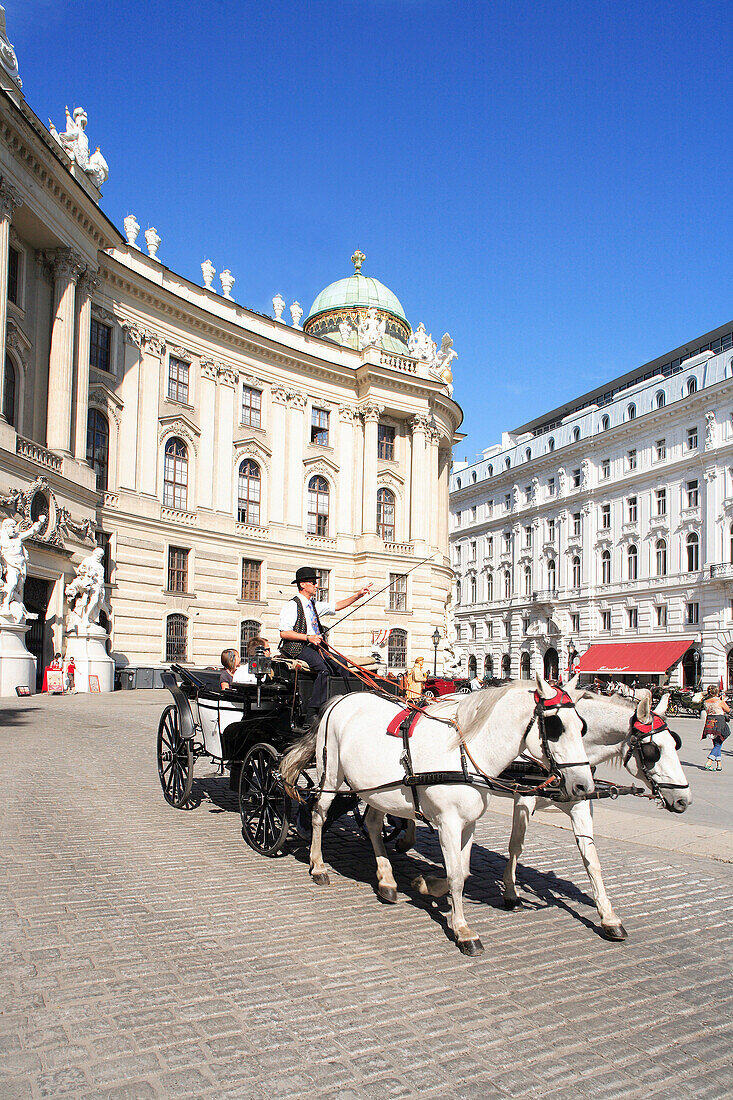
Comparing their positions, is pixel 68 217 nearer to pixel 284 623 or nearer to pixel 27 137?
pixel 27 137

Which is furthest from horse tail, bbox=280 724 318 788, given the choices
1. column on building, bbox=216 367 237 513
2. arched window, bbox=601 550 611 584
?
arched window, bbox=601 550 611 584

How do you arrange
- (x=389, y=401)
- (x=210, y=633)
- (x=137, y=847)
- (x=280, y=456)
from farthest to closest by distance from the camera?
(x=389, y=401), (x=280, y=456), (x=210, y=633), (x=137, y=847)

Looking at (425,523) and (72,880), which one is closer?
(72,880)

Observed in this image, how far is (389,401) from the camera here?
4669 cm

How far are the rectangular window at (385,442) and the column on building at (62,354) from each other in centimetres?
2069

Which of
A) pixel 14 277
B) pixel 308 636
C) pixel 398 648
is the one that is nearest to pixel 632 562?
pixel 398 648

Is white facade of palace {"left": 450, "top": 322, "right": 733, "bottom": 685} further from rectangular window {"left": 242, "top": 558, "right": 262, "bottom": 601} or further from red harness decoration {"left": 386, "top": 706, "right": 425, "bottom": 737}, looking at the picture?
red harness decoration {"left": 386, "top": 706, "right": 425, "bottom": 737}

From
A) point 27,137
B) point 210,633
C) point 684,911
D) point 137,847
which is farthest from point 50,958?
point 210,633

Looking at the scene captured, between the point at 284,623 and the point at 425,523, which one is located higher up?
the point at 425,523

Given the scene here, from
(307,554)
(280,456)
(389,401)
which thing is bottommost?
(307,554)

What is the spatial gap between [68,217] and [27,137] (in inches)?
164

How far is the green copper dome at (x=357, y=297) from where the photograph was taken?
53.9 m

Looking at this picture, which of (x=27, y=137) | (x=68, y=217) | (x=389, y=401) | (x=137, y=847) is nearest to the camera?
(x=137, y=847)

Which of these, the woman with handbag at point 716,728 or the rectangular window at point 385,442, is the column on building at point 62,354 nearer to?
the rectangular window at point 385,442
